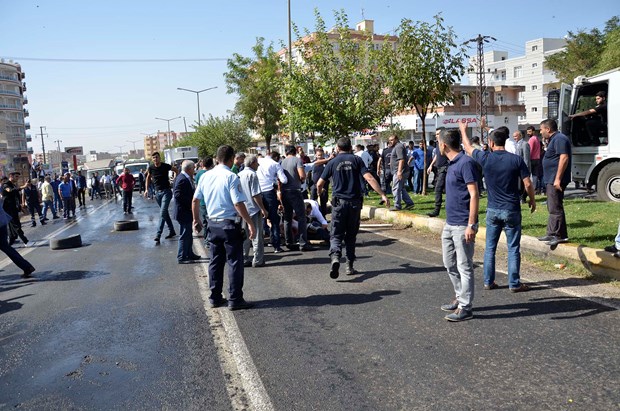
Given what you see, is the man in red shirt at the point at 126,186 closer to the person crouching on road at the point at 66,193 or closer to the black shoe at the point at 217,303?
the person crouching on road at the point at 66,193

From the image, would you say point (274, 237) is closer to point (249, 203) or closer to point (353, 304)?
point (249, 203)

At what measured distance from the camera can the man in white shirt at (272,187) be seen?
9.17 meters

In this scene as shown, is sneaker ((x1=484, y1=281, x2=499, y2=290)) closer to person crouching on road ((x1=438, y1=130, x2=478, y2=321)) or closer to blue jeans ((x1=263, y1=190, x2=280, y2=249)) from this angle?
person crouching on road ((x1=438, y1=130, x2=478, y2=321))

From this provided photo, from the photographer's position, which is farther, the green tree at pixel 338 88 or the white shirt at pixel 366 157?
the green tree at pixel 338 88

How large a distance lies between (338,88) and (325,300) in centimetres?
1150

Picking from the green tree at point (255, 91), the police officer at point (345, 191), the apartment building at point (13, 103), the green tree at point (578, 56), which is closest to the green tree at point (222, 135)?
the green tree at point (255, 91)

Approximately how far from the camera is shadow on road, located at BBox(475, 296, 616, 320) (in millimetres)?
5117

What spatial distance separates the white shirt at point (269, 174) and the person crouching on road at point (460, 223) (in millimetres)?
4202

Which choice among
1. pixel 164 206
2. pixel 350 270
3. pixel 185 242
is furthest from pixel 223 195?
pixel 164 206

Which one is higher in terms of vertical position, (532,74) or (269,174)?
(532,74)

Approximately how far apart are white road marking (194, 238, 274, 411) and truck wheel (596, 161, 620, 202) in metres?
9.84

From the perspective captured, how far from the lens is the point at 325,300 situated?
607 centimetres

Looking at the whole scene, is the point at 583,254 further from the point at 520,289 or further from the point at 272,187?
the point at 272,187

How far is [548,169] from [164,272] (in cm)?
606
